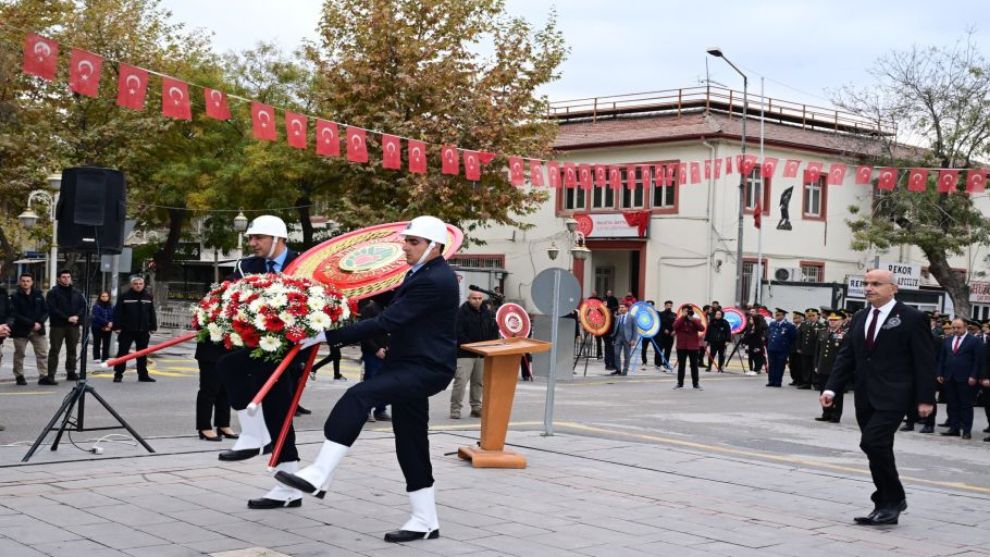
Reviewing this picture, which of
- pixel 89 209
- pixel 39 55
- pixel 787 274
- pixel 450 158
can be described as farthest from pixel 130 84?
pixel 787 274

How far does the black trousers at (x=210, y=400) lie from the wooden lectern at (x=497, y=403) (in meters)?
2.56

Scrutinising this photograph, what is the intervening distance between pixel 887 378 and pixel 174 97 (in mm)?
11701

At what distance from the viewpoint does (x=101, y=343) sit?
26.1 m

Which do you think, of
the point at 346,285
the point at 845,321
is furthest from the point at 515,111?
the point at 346,285

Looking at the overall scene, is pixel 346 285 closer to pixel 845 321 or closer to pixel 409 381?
pixel 409 381

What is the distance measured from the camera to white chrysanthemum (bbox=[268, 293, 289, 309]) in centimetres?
717

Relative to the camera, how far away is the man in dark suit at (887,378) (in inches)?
330

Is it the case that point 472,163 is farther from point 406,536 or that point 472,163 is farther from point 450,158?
point 406,536

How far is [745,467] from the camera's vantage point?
11281mm

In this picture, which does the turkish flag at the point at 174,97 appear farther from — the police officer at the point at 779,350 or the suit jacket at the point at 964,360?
the police officer at the point at 779,350

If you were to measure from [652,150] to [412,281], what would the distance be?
111ft

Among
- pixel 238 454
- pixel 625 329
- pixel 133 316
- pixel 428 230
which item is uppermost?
pixel 428 230

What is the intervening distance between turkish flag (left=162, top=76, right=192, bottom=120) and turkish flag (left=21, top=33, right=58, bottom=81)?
2.31m

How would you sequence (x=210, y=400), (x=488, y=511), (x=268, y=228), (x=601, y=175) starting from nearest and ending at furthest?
(x=488, y=511) < (x=268, y=228) < (x=210, y=400) < (x=601, y=175)
